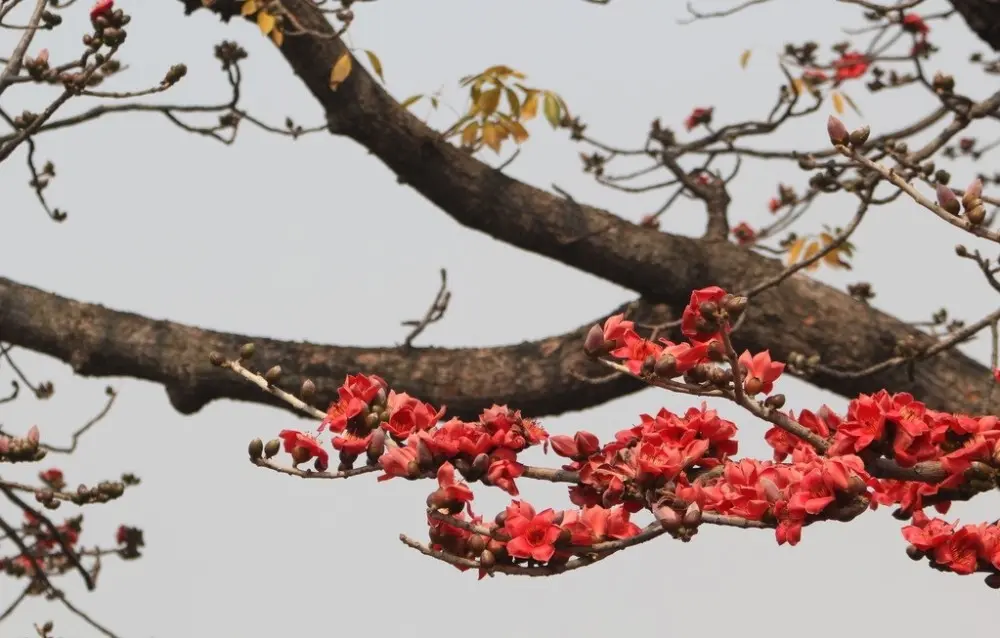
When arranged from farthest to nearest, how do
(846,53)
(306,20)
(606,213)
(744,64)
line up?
(846,53), (744,64), (606,213), (306,20)

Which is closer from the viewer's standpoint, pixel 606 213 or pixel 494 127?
pixel 494 127

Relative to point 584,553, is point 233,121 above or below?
above

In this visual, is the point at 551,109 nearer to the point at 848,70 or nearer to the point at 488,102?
the point at 488,102

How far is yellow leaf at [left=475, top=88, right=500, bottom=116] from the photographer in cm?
265

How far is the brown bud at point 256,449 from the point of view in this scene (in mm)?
1268

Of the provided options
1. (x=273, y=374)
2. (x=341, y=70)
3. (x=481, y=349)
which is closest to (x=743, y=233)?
(x=481, y=349)

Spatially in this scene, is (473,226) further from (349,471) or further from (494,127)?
(349,471)

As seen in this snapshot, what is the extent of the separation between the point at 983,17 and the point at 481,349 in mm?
1402

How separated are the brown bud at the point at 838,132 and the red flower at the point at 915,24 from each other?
2326 mm

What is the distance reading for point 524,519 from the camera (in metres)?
1.18

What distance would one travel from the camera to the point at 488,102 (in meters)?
2.66

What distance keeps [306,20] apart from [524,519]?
1.82m

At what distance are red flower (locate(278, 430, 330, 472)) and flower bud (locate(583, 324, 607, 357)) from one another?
35 cm

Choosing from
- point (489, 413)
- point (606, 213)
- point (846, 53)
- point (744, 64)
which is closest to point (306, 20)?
point (606, 213)
